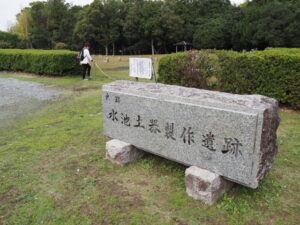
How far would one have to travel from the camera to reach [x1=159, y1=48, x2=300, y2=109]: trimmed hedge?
20.7ft

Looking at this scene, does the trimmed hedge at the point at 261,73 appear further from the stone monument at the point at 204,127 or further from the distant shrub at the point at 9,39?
the distant shrub at the point at 9,39

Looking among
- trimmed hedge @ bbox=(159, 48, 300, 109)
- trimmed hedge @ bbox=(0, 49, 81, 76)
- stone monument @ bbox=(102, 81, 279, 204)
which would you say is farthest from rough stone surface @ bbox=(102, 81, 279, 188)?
trimmed hedge @ bbox=(0, 49, 81, 76)

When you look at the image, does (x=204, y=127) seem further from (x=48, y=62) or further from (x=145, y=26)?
(x=145, y=26)

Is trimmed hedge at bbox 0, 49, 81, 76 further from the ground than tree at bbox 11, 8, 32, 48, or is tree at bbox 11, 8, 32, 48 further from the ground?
tree at bbox 11, 8, 32, 48

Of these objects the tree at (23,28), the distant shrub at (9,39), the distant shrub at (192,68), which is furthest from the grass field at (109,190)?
the tree at (23,28)

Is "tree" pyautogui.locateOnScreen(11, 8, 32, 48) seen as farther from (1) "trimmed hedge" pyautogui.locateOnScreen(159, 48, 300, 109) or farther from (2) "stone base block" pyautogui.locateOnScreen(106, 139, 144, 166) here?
(2) "stone base block" pyautogui.locateOnScreen(106, 139, 144, 166)

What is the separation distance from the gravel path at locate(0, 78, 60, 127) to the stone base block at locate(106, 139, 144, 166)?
3573 mm

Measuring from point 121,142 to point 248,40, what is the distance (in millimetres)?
35179

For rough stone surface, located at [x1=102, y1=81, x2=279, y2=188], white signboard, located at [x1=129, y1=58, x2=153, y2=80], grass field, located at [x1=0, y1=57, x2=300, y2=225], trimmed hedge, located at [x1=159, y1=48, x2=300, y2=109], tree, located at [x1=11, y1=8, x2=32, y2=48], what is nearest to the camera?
rough stone surface, located at [x1=102, y1=81, x2=279, y2=188]

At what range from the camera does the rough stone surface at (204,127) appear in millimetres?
2611

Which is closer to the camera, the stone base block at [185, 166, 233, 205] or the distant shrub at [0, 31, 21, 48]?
the stone base block at [185, 166, 233, 205]

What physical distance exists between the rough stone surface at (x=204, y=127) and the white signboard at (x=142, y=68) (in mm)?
3467

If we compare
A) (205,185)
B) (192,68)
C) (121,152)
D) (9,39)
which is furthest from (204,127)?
(9,39)

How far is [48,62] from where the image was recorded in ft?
43.2
